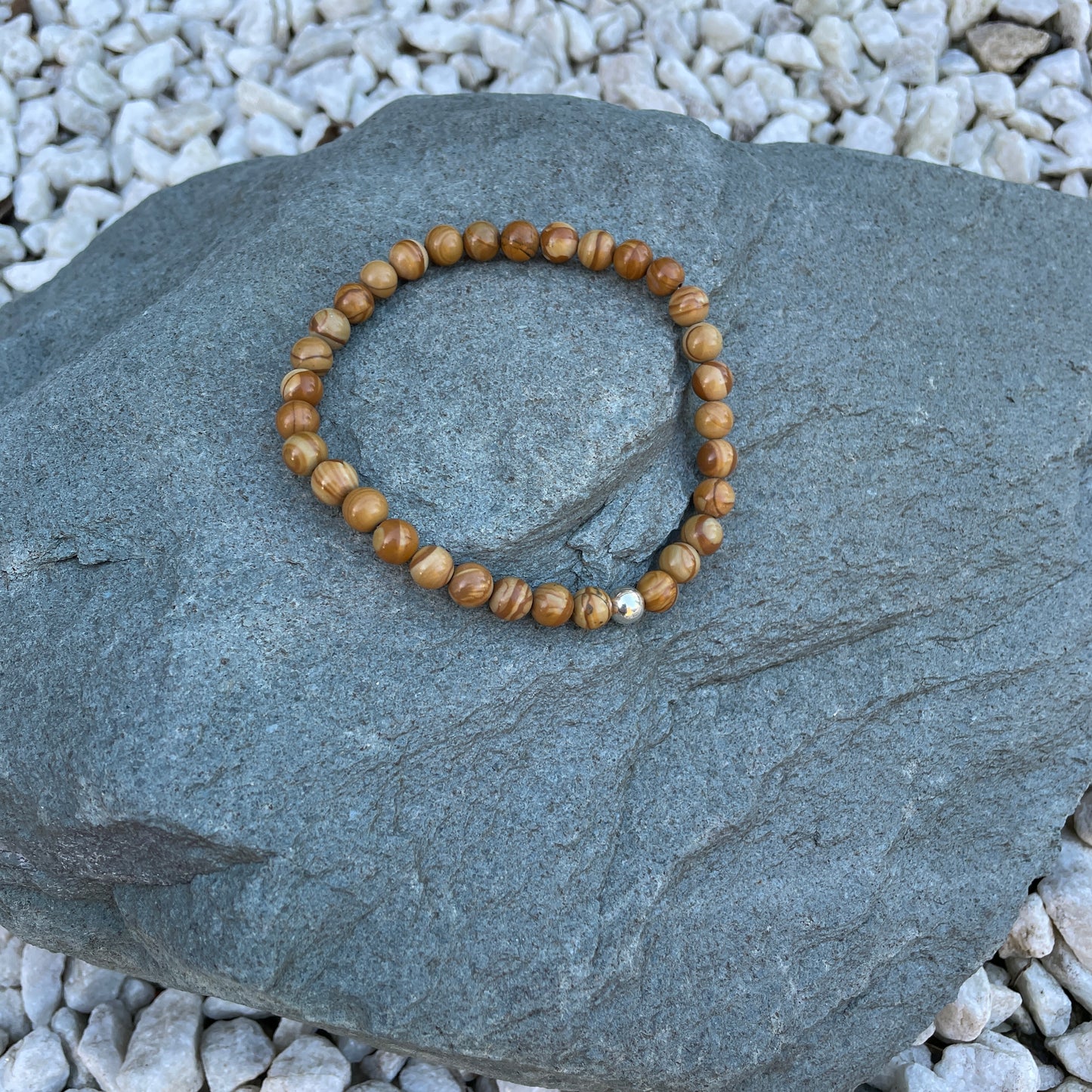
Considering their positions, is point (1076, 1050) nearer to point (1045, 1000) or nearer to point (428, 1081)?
point (1045, 1000)

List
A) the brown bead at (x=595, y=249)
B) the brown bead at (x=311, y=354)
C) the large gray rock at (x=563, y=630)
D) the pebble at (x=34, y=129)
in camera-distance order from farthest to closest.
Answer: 1. the pebble at (x=34, y=129)
2. the brown bead at (x=595, y=249)
3. the brown bead at (x=311, y=354)
4. the large gray rock at (x=563, y=630)

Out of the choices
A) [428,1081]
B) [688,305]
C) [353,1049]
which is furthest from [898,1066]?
[688,305]

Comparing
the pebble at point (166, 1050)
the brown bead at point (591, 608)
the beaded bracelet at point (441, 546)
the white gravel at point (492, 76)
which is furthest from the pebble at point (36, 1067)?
the white gravel at point (492, 76)

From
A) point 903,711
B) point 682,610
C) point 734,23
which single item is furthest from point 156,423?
point 734,23

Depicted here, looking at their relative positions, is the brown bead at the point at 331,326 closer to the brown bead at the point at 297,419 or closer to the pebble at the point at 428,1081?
the brown bead at the point at 297,419

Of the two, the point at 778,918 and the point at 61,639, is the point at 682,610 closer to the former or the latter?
the point at 778,918

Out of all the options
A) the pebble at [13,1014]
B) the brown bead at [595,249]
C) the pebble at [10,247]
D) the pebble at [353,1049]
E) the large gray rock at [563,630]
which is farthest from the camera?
the pebble at [10,247]
